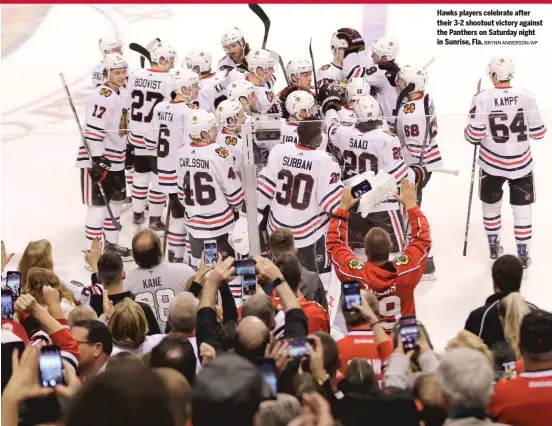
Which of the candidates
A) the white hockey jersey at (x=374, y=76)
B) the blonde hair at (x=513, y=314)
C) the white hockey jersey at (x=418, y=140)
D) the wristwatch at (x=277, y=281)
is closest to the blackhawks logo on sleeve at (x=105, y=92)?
the white hockey jersey at (x=374, y=76)

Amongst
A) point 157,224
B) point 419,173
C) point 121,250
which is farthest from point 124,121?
point 419,173

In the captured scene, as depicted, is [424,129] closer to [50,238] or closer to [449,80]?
[50,238]

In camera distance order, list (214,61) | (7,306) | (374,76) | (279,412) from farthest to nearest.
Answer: (214,61) < (374,76) < (7,306) < (279,412)

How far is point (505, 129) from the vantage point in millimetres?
6812

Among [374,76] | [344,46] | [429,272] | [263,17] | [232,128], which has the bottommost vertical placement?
[429,272]

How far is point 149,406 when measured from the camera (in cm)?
252

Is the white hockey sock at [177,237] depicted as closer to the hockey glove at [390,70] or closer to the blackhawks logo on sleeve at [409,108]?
the blackhawks logo on sleeve at [409,108]

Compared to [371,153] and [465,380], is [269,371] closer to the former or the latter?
[465,380]

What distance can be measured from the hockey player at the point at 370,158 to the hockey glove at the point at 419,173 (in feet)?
0.41

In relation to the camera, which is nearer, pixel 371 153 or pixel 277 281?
pixel 277 281

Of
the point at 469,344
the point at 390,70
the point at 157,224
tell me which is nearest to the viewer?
the point at 469,344

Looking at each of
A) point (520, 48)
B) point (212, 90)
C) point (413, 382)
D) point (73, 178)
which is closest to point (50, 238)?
point (73, 178)

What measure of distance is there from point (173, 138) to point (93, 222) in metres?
0.87

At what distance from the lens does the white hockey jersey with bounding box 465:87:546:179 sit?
672 centimetres
